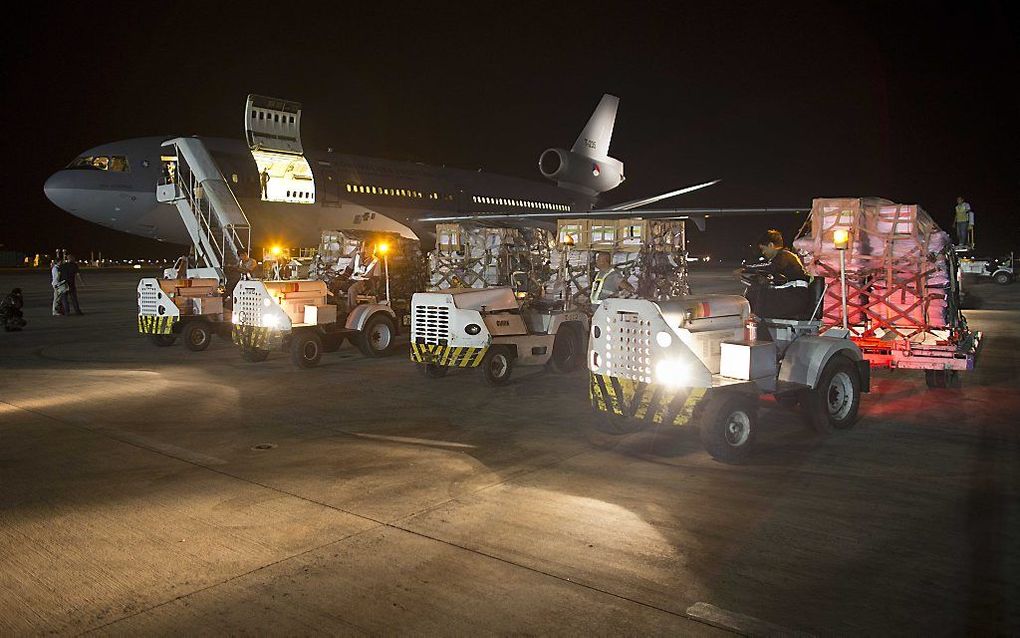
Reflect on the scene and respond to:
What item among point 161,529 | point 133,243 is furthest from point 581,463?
point 133,243

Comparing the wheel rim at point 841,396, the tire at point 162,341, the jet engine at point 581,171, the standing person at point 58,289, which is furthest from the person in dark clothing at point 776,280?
the jet engine at point 581,171

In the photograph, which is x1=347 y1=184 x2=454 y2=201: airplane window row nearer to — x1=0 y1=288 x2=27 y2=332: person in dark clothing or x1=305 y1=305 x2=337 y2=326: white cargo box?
x1=0 y1=288 x2=27 y2=332: person in dark clothing

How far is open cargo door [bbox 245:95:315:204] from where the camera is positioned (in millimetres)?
19312

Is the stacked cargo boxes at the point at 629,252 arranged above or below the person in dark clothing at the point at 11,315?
above

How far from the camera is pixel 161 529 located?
483 centimetres

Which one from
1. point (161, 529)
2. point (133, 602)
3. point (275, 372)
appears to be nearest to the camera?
point (133, 602)

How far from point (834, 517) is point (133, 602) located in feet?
14.3

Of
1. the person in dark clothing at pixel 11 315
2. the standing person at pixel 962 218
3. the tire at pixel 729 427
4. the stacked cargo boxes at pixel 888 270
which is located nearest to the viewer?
the tire at pixel 729 427

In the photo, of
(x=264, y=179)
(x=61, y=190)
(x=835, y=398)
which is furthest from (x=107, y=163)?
(x=835, y=398)

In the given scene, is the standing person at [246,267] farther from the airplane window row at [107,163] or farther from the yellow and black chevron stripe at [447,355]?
the yellow and black chevron stripe at [447,355]

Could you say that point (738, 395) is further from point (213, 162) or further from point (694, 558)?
point (213, 162)

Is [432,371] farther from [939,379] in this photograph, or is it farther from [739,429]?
[939,379]

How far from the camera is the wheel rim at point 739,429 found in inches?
247

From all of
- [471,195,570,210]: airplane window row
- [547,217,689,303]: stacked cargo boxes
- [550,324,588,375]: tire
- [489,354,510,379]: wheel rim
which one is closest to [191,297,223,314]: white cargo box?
[547,217,689,303]: stacked cargo boxes
